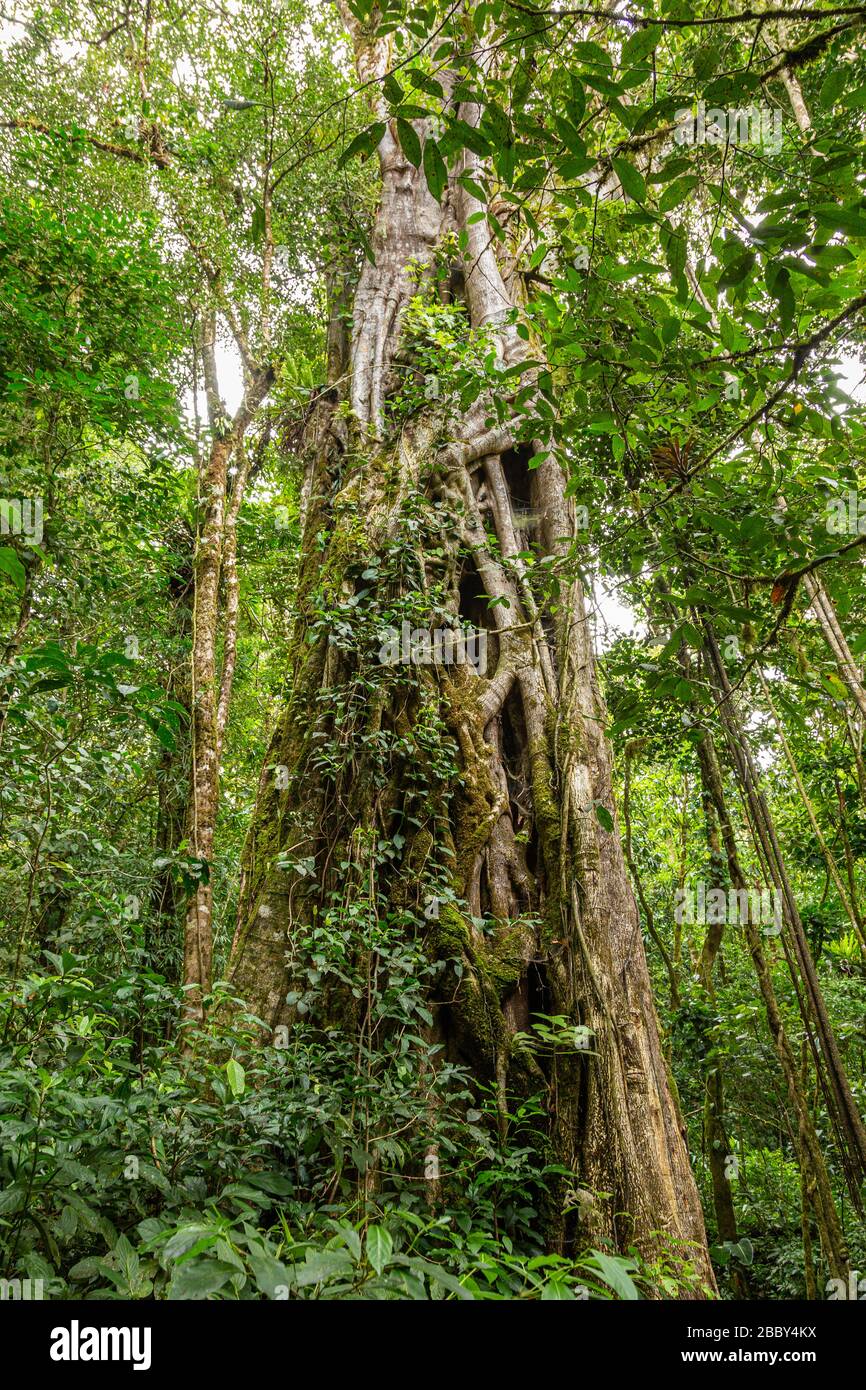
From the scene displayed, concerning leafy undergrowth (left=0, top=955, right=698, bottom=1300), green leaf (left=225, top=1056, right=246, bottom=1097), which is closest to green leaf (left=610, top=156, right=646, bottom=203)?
leafy undergrowth (left=0, top=955, right=698, bottom=1300)

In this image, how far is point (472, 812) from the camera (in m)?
3.30

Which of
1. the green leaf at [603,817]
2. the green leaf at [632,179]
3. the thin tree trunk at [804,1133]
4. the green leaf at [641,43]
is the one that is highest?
the green leaf at [641,43]

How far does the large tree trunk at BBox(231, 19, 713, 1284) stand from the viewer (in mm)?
2705

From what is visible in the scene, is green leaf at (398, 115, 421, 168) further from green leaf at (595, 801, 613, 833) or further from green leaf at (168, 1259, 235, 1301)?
green leaf at (595, 801, 613, 833)

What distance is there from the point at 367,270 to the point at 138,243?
5.59ft

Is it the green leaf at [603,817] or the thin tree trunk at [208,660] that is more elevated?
the thin tree trunk at [208,660]

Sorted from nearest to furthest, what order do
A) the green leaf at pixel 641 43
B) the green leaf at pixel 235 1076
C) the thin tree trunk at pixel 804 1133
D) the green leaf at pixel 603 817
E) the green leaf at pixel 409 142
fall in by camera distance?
the green leaf at pixel 409 142
the green leaf at pixel 641 43
the green leaf at pixel 235 1076
the thin tree trunk at pixel 804 1133
the green leaf at pixel 603 817

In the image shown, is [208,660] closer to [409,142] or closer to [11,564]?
[11,564]

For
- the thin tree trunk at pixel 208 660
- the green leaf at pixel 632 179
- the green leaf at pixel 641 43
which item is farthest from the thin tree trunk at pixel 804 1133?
the green leaf at pixel 641 43

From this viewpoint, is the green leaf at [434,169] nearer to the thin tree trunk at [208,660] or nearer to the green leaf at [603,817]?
the green leaf at [603,817]

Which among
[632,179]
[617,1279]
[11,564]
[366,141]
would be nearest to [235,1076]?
[617,1279]

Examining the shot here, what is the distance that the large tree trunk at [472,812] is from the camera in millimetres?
2705

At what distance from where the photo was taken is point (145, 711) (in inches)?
65.0

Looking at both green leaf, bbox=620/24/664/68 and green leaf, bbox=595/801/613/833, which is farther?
green leaf, bbox=595/801/613/833
